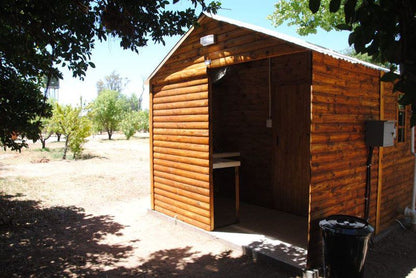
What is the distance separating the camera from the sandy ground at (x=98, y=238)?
4.02 m

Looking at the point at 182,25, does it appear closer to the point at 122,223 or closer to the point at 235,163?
the point at 235,163

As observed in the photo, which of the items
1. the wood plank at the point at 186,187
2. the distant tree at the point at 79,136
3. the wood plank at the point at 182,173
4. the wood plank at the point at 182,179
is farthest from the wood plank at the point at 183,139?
the distant tree at the point at 79,136

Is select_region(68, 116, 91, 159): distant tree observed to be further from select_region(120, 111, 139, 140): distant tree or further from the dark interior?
select_region(120, 111, 139, 140): distant tree

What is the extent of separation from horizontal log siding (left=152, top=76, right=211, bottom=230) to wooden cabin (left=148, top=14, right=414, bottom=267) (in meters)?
0.02

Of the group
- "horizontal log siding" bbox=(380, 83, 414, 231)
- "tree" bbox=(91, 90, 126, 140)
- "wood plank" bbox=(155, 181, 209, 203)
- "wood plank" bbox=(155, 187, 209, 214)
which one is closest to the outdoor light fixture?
"wood plank" bbox=(155, 181, 209, 203)

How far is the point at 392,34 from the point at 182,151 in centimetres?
436

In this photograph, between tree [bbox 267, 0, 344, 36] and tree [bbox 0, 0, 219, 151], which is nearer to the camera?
tree [bbox 0, 0, 219, 151]

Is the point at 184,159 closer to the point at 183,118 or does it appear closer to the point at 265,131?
the point at 183,118

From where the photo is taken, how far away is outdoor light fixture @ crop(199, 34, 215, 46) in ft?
15.9

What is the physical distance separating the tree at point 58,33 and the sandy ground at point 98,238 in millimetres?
1783

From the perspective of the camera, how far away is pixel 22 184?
30.1 feet

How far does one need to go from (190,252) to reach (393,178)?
12.4 ft

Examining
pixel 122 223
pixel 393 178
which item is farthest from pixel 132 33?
pixel 393 178

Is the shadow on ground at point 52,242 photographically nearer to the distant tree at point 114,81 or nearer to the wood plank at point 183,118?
the wood plank at point 183,118
